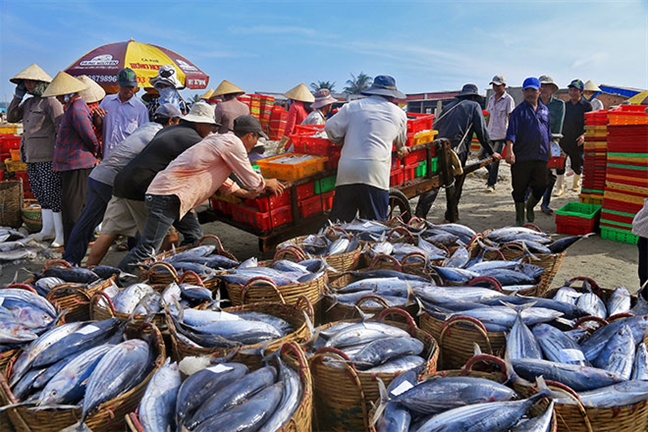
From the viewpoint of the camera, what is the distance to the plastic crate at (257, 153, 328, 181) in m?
5.04

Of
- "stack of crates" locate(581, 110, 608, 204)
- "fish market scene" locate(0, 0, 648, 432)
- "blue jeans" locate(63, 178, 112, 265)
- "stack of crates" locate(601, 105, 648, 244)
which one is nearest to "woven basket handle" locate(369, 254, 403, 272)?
"fish market scene" locate(0, 0, 648, 432)

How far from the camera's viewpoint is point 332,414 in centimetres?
227

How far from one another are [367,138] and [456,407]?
3.53 m

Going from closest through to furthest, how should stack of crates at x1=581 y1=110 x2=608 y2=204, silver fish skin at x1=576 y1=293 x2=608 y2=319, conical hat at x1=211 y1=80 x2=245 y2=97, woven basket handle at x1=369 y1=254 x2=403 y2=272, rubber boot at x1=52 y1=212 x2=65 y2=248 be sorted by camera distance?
silver fish skin at x1=576 y1=293 x2=608 y2=319
woven basket handle at x1=369 y1=254 x2=403 y2=272
rubber boot at x1=52 y1=212 x2=65 y2=248
stack of crates at x1=581 y1=110 x2=608 y2=204
conical hat at x1=211 y1=80 x2=245 y2=97

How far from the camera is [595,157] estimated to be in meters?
6.89

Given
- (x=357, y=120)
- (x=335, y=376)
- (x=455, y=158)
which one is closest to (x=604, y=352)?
(x=335, y=376)

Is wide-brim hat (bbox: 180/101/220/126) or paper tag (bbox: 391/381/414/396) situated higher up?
wide-brim hat (bbox: 180/101/220/126)

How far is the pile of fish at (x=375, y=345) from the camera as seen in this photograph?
2.25 meters

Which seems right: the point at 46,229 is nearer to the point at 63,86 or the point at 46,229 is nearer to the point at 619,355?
the point at 63,86

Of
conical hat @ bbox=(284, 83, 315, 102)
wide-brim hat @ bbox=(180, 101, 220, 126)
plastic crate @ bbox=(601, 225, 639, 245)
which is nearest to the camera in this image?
wide-brim hat @ bbox=(180, 101, 220, 126)

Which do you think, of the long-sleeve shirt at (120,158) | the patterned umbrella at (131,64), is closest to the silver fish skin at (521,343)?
the long-sleeve shirt at (120,158)

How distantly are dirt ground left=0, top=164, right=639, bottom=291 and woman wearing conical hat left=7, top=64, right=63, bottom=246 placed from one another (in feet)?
2.89

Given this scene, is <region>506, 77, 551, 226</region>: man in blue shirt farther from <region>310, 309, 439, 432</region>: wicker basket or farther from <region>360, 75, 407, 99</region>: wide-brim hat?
<region>310, 309, 439, 432</region>: wicker basket

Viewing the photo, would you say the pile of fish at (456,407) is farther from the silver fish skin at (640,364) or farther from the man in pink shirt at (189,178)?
the man in pink shirt at (189,178)
